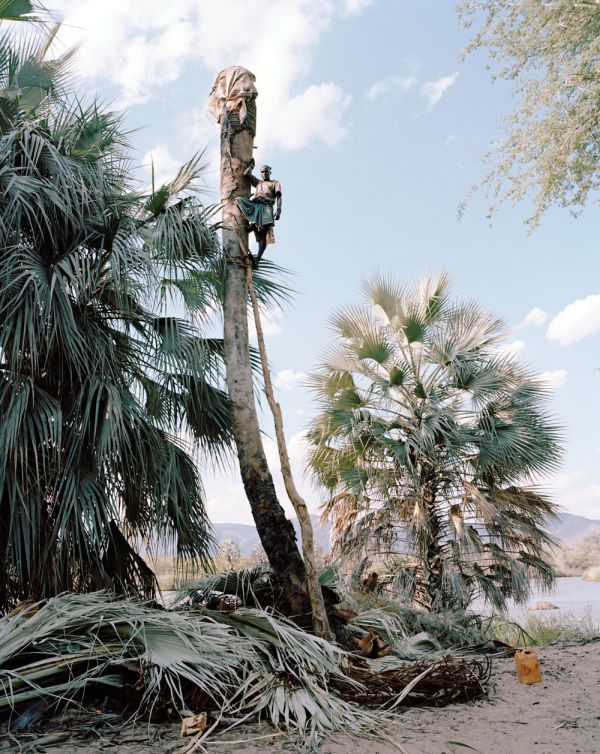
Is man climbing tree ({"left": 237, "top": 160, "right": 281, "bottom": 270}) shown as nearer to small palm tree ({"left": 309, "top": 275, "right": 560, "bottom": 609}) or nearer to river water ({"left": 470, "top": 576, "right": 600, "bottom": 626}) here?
Result: small palm tree ({"left": 309, "top": 275, "right": 560, "bottom": 609})

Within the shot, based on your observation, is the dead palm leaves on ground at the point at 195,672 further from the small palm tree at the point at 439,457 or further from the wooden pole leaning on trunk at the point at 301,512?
the small palm tree at the point at 439,457

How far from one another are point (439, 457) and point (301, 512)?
3.76 m

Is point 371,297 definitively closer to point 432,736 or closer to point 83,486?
point 83,486

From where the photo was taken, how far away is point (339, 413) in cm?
847

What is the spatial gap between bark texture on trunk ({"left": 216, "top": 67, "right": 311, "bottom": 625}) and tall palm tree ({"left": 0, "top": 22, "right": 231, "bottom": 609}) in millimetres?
243

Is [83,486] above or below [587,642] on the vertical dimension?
above

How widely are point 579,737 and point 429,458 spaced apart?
505cm

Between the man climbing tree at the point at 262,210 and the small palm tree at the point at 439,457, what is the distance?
3.15 metres

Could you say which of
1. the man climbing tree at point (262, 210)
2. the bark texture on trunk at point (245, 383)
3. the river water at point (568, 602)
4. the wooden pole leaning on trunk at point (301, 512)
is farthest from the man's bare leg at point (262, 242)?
the river water at point (568, 602)

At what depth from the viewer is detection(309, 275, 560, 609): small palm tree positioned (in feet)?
26.2

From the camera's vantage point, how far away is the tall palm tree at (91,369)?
486 centimetres

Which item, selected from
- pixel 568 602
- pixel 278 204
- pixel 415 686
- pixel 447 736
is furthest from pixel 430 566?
pixel 447 736

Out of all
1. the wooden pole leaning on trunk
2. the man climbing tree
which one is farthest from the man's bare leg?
the wooden pole leaning on trunk

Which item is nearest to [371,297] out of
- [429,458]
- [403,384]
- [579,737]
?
[403,384]
